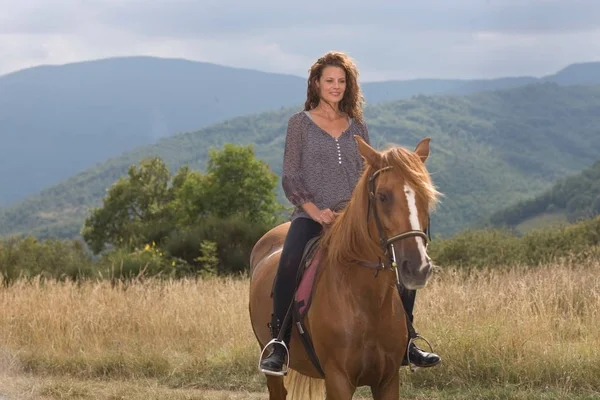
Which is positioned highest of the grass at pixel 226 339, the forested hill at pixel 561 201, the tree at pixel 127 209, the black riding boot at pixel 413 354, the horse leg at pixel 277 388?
the black riding boot at pixel 413 354

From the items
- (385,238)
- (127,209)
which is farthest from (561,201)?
(385,238)

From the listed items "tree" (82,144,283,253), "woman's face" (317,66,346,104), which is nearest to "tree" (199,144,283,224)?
"tree" (82,144,283,253)

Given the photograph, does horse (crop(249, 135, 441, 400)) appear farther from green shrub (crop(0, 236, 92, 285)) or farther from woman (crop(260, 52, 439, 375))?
green shrub (crop(0, 236, 92, 285))

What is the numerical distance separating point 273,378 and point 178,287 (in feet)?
21.6

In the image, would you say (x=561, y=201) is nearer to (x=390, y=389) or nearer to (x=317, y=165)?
(x=317, y=165)

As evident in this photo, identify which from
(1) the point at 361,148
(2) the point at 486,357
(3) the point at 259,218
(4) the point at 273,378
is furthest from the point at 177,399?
(3) the point at 259,218

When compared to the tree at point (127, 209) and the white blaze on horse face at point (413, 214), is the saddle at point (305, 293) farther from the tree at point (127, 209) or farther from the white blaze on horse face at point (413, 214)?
the tree at point (127, 209)

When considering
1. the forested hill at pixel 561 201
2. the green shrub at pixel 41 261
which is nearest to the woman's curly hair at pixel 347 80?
the green shrub at pixel 41 261

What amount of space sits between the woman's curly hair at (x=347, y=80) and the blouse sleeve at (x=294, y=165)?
0.25 m

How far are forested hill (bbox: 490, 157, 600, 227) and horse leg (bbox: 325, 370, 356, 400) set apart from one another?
89.7 meters

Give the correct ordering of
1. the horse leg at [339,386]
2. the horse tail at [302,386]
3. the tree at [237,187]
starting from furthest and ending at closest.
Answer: the tree at [237,187] < the horse tail at [302,386] < the horse leg at [339,386]

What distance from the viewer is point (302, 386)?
6.29 meters

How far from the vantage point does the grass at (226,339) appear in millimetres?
8266

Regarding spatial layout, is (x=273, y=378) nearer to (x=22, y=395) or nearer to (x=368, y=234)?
(x=368, y=234)
